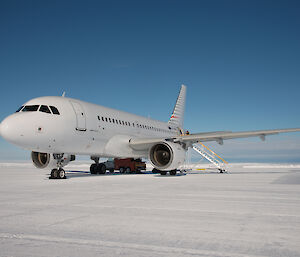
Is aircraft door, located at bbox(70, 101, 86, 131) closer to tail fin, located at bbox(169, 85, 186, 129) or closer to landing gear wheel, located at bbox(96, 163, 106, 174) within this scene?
landing gear wheel, located at bbox(96, 163, 106, 174)

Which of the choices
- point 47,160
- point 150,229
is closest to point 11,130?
point 47,160

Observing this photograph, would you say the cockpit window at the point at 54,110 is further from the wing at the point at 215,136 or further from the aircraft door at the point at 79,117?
the wing at the point at 215,136

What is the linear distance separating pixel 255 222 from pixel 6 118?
10.8 meters

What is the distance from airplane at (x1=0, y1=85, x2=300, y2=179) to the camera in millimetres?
11984

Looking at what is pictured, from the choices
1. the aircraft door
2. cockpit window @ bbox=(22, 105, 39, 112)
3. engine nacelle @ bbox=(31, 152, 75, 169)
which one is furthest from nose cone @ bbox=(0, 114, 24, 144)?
engine nacelle @ bbox=(31, 152, 75, 169)

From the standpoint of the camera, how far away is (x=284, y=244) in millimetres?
2867

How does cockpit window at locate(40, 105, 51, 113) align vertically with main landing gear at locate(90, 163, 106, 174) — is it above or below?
above

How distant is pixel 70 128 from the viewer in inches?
530

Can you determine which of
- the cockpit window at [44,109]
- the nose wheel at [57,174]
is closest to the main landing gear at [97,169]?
the nose wheel at [57,174]

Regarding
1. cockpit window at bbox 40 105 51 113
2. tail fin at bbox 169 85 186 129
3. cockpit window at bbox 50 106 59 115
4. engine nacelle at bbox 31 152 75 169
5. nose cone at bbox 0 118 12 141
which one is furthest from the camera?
tail fin at bbox 169 85 186 129

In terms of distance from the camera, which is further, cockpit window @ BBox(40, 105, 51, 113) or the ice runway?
cockpit window @ BBox(40, 105, 51, 113)

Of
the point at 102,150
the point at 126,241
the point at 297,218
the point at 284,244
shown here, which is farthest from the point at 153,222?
the point at 102,150

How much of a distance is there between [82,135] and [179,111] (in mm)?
15596

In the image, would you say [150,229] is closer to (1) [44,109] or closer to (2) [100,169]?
(1) [44,109]
